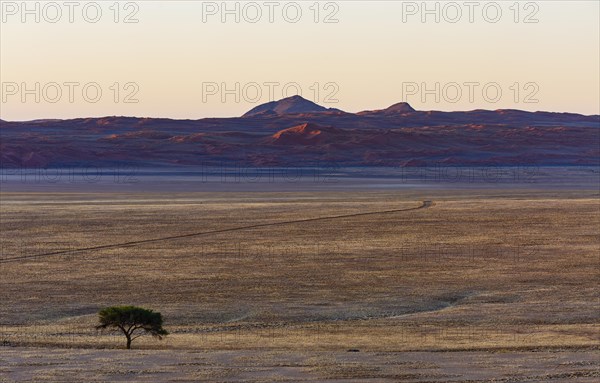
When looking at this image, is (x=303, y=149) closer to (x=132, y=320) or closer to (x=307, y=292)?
(x=307, y=292)

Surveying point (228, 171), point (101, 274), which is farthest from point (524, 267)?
point (228, 171)

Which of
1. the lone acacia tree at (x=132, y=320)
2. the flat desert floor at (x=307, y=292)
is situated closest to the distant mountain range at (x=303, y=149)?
the flat desert floor at (x=307, y=292)

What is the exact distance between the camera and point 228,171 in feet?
472

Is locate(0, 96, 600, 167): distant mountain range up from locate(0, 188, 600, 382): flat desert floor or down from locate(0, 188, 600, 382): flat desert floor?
up

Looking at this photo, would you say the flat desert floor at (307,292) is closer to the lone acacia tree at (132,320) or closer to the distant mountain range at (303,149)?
the lone acacia tree at (132,320)

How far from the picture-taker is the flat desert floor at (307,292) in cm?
2155

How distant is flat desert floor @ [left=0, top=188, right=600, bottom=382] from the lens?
21547mm

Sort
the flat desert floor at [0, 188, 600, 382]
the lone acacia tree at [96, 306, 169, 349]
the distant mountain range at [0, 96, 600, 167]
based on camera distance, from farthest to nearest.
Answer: the distant mountain range at [0, 96, 600, 167]
the lone acacia tree at [96, 306, 169, 349]
the flat desert floor at [0, 188, 600, 382]

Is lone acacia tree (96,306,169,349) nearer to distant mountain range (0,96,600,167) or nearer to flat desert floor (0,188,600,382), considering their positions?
flat desert floor (0,188,600,382)

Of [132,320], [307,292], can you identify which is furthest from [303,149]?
[132,320]

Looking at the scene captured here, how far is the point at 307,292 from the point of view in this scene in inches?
1371

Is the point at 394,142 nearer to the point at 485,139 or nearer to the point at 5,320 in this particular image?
the point at 485,139

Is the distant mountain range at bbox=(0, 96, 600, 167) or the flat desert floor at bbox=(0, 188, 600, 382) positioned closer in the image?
the flat desert floor at bbox=(0, 188, 600, 382)

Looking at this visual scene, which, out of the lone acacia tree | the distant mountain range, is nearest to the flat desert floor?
the lone acacia tree
